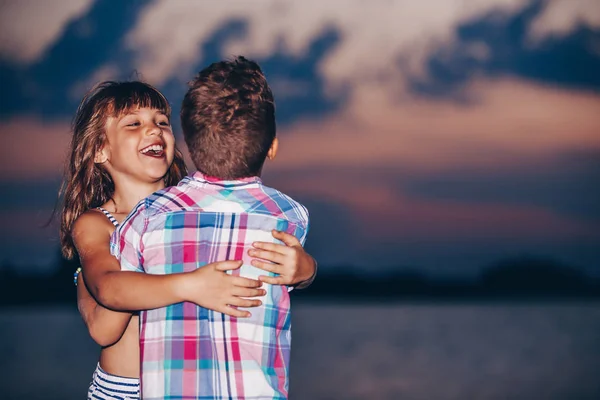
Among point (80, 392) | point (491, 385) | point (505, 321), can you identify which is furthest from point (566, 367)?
point (505, 321)

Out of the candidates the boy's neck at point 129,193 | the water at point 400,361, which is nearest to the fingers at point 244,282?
the boy's neck at point 129,193

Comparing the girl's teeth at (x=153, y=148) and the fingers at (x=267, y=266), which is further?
the girl's teeth at (x=153, y=148)

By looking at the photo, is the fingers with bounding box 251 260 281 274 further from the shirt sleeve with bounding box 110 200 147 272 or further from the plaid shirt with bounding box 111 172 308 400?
the shirt sleeve with bounding box 110 200 147 272

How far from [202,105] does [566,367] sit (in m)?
6.46

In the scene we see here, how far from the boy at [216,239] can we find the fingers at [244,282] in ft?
0.08

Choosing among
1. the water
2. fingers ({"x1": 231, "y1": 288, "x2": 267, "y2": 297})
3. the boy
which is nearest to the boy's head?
the boy

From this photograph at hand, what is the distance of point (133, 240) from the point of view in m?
1.52

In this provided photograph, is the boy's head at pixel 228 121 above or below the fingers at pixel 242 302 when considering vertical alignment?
above

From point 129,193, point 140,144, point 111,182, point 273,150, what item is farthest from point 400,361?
point 273,150

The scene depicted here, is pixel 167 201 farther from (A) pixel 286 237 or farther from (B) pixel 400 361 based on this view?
(B) pixel 400 361

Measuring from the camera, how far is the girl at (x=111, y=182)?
6.21 ft

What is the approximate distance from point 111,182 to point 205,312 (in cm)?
100

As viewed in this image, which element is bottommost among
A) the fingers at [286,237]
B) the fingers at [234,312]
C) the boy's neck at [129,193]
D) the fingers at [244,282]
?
the fingers at [234,312]

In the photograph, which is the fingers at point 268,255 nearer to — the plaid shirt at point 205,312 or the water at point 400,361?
the plaid shirt at point 205,312
